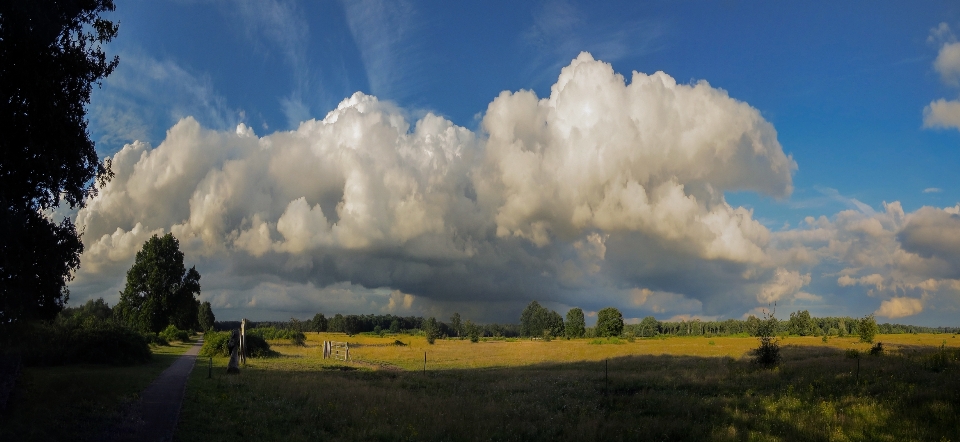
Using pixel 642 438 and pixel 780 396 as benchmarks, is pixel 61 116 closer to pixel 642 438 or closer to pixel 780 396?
pixel 642 438

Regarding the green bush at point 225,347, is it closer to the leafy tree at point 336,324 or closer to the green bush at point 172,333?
the green bush at point 172,333

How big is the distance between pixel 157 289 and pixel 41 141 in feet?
187

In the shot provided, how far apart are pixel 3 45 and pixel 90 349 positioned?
28411 millimetres

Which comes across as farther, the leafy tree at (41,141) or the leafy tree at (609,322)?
the leafy tree at (609,322)

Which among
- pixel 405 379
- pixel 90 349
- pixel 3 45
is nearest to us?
pixel 3 45

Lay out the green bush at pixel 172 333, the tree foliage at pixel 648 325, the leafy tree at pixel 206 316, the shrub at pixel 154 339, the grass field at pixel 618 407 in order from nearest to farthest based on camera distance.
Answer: the grass field at pixel 618 407
the shrub at pixel 154 339
the green bush at pixel 172 333
the leafy tree at pixel 206 316
the tree foliage at pixel 648 325

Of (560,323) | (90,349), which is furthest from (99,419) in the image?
(560,323)

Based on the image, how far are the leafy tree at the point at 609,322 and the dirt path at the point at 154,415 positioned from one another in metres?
105

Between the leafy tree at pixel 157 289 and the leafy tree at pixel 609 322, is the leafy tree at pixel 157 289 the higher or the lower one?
the higher one

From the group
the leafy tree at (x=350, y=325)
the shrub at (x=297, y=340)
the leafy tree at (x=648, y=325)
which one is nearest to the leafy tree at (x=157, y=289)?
the shrub at (x=297, y=340)

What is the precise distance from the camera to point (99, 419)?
13.9 meters

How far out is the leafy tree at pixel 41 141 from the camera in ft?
41.1

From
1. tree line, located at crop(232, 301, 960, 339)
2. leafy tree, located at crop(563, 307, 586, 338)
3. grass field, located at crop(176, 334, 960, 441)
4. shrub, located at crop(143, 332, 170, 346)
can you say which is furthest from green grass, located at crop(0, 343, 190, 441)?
leafy tree, located at crop(563, 307, 586, 338)

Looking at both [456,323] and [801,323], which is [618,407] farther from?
[456,323]
